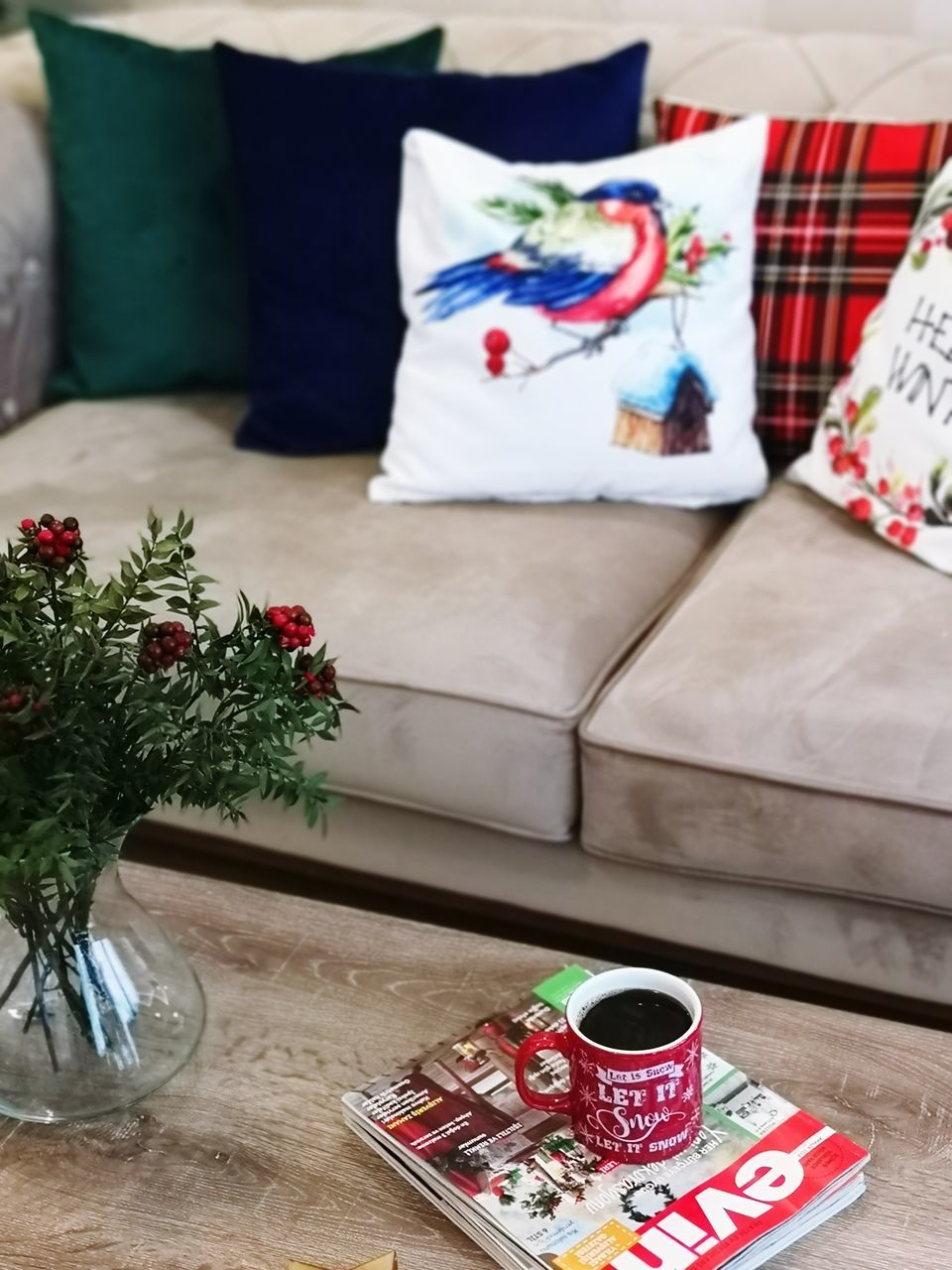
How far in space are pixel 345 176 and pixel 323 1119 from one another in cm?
119

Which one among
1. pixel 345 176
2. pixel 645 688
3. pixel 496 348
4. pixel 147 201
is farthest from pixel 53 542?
pixel 147 201

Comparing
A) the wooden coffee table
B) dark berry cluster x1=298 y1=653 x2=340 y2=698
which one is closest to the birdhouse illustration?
the wooden coffee table

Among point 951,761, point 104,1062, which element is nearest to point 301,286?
point 951,761

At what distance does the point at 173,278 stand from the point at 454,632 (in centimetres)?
80

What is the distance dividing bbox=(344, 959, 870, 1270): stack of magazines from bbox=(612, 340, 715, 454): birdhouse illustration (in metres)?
0.85

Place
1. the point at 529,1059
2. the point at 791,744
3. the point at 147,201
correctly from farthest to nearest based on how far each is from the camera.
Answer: the point at 147,201
the point at 791,744
the point at 529,1059

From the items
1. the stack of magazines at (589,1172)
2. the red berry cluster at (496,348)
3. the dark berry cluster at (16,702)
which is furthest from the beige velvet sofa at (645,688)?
the dark berry cluster at (16,702)

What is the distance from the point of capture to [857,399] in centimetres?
162

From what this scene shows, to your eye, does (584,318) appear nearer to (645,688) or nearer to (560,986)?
(645,688)

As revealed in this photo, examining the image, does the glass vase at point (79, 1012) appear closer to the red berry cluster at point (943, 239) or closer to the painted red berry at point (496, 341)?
the painted red berry at point (496, 341)

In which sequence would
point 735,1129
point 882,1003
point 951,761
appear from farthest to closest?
point 882,1003 < point 951,761 < point 735,1129

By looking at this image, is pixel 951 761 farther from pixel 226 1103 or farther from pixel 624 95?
pixel 624 95

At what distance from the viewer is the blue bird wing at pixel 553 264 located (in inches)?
65.3

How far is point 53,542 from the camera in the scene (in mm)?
890
